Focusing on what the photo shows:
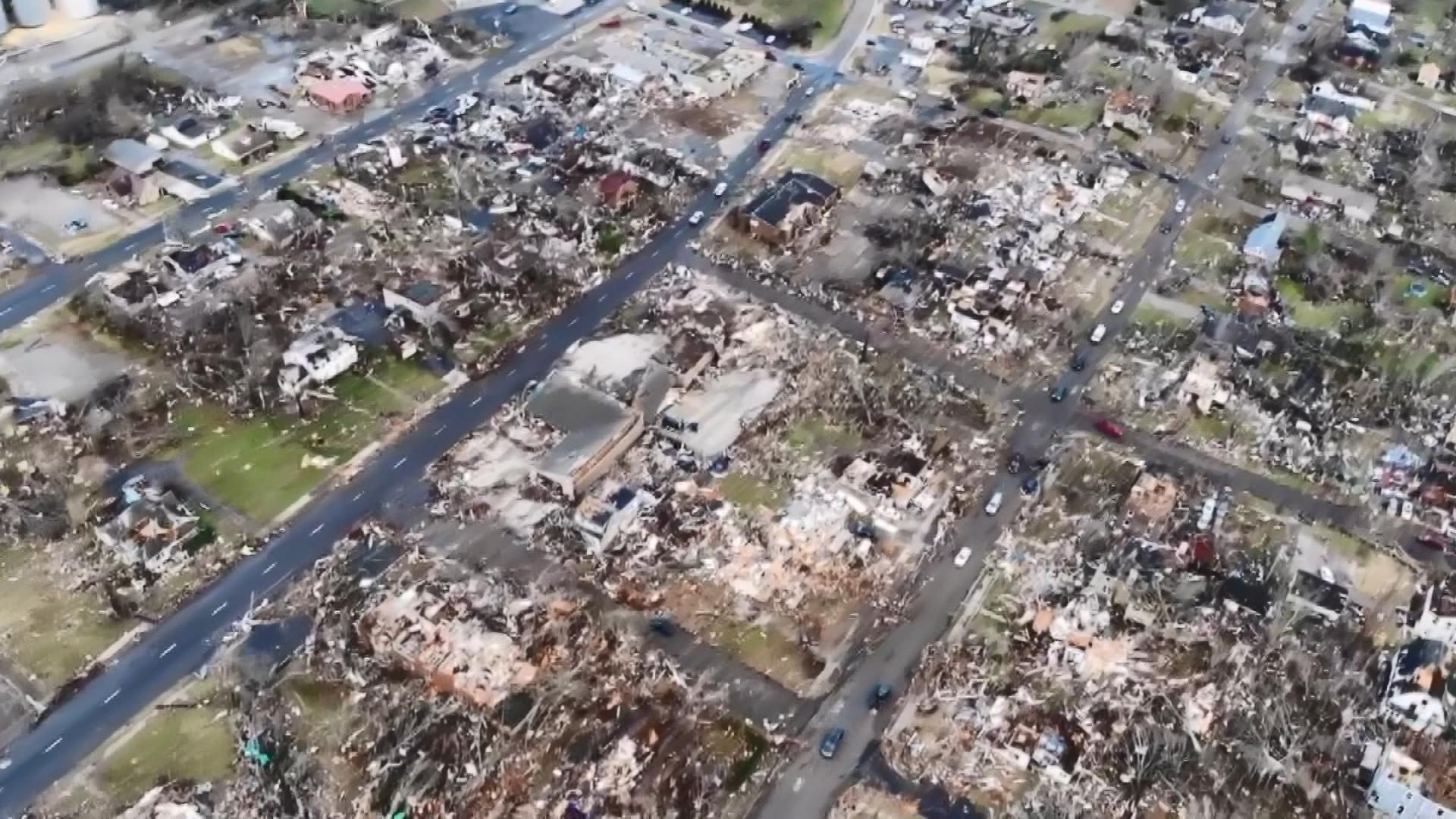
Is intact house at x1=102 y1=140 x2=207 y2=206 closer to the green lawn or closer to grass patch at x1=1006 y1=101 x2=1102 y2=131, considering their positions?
the green lawn

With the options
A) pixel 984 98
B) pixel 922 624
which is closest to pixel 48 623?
pixel 922 624

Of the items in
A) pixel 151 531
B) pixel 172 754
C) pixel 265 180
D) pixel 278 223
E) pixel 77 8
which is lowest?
pixel 172 754

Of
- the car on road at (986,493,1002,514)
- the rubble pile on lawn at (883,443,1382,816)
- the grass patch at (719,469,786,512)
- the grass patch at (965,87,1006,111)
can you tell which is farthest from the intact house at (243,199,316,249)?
the grass patch at (965,87,1006,111)

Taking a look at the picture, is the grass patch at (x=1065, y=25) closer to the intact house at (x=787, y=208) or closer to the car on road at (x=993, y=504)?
the intact house at (x=787, y=208)

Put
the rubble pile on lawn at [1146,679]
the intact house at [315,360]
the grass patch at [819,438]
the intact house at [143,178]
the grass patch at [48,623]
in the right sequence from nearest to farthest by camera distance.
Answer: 1. the rubble pile on lawn at [1146,679]
2. the grass patch at [48,623]
3. the grass patch at [819,438]
4. the intact house at [315,360]
5. the intact house at [143,178]

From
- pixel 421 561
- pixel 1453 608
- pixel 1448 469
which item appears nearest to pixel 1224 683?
pixel 1453 608

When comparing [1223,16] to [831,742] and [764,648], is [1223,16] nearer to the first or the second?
[764,648]

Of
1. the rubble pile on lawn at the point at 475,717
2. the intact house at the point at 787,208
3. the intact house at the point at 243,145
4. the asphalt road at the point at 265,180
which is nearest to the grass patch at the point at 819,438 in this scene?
the rubble pile on lawn at the point at 475,717
